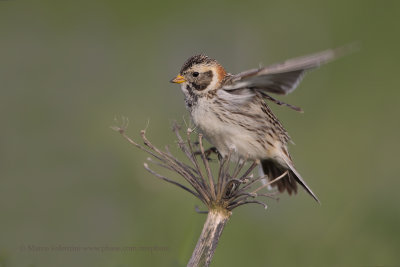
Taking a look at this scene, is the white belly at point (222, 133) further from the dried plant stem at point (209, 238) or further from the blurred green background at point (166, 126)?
the dried plant stem at point (209, 238)

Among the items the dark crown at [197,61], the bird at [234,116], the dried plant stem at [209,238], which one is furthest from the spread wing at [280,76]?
the dried plant stem at [209,238]

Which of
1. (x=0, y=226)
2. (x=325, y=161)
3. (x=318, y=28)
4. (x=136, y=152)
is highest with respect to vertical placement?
(x=318, y=28)

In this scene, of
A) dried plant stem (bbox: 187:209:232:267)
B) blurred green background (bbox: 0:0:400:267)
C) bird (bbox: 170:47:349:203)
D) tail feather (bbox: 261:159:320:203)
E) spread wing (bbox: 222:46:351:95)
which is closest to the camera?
dried plant stem (bbox: 187:209:232:267)

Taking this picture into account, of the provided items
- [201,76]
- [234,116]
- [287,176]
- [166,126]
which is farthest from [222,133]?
[166,126]

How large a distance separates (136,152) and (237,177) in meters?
3.89

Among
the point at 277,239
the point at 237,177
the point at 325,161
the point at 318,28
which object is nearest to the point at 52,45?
the point at 318,28

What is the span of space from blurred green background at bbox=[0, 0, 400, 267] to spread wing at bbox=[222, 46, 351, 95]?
797 millimetres

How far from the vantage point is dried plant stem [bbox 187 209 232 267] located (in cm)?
313

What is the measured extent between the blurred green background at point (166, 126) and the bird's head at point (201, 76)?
7.9 inches

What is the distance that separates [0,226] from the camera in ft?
19.2

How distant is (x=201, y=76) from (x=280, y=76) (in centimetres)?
94

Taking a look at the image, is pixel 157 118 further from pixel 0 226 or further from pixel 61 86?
pixel 0 226

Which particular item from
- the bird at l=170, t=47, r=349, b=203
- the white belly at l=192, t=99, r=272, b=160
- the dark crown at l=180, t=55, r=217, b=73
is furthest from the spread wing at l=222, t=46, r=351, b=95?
the dark crown at l=180, t=55, r=217, b=73

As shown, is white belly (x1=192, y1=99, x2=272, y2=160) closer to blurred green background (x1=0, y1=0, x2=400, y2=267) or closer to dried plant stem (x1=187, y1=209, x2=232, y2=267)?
blurred green background (x1=0, y1=0, x2=400, y2=267)
